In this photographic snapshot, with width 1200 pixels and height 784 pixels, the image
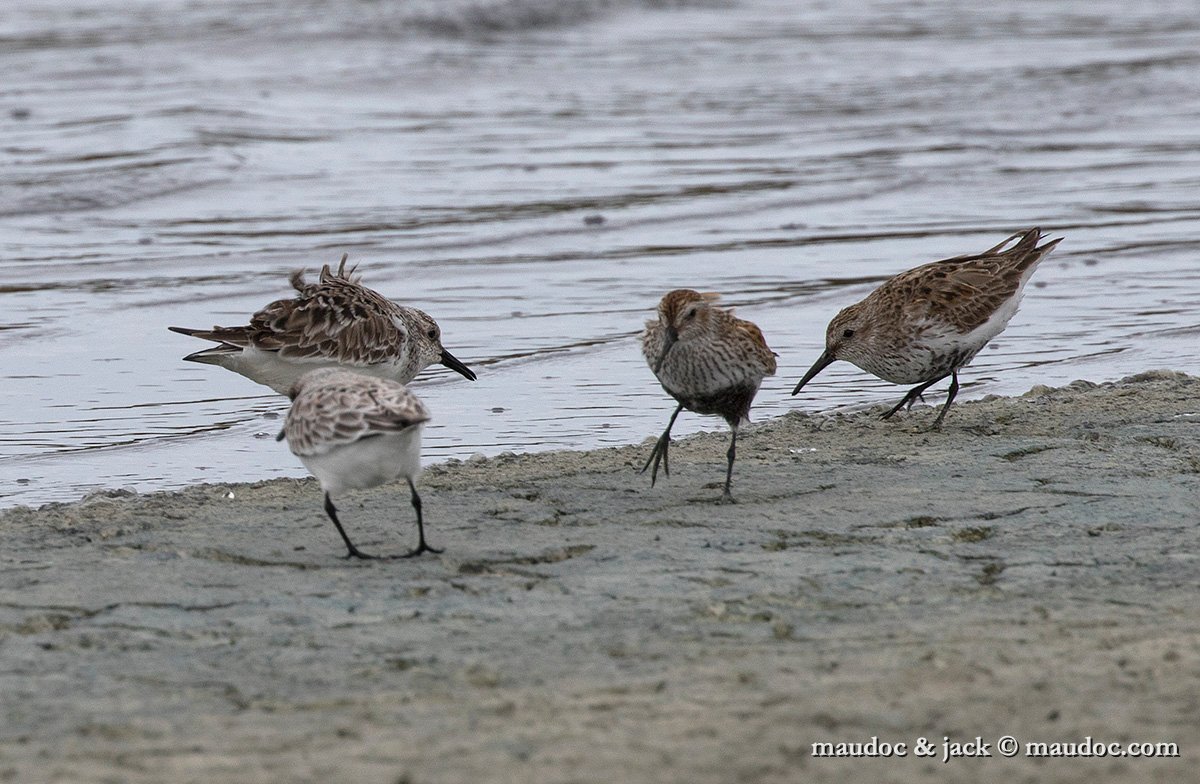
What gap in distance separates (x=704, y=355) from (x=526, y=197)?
812 centimetres

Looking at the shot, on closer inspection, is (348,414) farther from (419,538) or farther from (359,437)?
(419,538)

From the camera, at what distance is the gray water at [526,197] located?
8.69 metres

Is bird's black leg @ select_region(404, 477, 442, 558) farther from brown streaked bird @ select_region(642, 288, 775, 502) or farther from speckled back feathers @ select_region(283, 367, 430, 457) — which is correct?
brown streaked bird @ select_region(642, 288, 775, 502)

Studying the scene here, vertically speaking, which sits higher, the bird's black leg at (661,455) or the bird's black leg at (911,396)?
the bird's black leg at (661,455)

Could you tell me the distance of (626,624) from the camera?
4625 millimetres

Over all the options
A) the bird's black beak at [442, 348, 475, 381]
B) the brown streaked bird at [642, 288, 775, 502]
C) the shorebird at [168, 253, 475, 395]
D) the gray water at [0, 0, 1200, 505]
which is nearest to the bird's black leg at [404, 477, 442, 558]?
the brown streaked bird at [642, 288, 775, 502]

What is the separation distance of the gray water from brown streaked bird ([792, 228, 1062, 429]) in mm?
746

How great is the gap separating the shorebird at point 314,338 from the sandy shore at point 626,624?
105 cm

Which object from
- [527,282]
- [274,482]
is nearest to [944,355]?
[274,482]

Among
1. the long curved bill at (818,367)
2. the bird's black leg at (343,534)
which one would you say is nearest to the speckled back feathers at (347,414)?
the bird's black leg at (343,534)

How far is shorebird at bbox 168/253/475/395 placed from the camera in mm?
7586

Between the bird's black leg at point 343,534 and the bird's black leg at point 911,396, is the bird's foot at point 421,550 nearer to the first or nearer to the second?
the bird's black leg at point 343,534

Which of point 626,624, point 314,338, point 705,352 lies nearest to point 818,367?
point 705,352

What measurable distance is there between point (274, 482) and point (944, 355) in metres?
2.99
